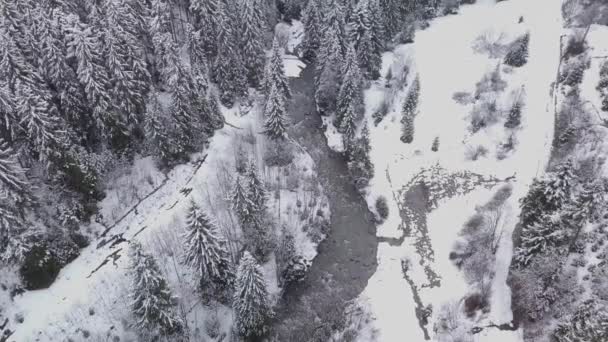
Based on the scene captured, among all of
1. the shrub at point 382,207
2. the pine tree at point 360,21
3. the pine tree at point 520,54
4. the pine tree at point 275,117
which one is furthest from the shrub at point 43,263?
the pine tree at point 520,54

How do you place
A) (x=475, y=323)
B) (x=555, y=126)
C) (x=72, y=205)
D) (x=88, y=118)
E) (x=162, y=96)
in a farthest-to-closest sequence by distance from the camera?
(x=162, y=96)
(x=555, y=126)
(x=88, y=118)
(x=72, y=205)
(x=475, y=323)

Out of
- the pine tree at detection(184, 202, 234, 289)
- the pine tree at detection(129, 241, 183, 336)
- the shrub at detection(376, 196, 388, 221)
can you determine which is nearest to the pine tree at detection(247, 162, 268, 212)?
the pine tree at detection(184, 202, 234, 289)

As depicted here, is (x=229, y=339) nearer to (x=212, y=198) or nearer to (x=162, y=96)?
(x=212, y=198)

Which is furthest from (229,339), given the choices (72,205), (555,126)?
(555,126)

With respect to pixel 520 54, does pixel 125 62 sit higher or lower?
lower

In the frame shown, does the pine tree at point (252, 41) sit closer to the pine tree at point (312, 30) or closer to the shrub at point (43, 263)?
the pine tree at point (312, 30)

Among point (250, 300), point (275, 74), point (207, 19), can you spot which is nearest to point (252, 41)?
point (207, 19)

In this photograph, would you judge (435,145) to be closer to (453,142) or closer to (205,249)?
(453,142)
